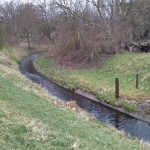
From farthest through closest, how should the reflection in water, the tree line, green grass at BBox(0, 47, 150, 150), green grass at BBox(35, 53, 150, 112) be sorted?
the tree line < green grass at BBox(35, 53, 150, 112) < the reflection in water < green grass at BBox(0, 47, 150, 150)

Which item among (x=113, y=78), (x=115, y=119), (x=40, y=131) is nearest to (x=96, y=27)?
(x=113, y=78)

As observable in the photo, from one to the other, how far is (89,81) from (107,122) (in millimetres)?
11394

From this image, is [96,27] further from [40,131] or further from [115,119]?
[40,131]

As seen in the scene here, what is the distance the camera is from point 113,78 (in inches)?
1273

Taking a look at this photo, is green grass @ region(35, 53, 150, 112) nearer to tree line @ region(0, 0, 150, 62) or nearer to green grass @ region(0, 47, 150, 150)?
tree line @ region(0, 0, 150, 62)

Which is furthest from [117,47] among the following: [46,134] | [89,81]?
[46,134]

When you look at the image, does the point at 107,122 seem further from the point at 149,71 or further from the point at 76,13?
the point at 76,13

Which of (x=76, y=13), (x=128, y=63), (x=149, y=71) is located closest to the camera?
(x=149, y=71)

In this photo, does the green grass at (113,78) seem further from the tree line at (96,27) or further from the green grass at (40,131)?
the green grass at (40,131)

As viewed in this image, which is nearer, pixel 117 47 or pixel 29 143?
pixel 29 143

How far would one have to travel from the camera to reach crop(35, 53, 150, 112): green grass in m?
25.5

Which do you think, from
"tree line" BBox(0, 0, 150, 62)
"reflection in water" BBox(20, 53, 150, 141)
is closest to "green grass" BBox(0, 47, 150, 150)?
"reflection in water" BBox(20, 53, 150, 141)

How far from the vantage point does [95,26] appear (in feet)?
146

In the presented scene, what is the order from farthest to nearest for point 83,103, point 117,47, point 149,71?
1. point 117,47
2. point 149,71
3. point 83,103
